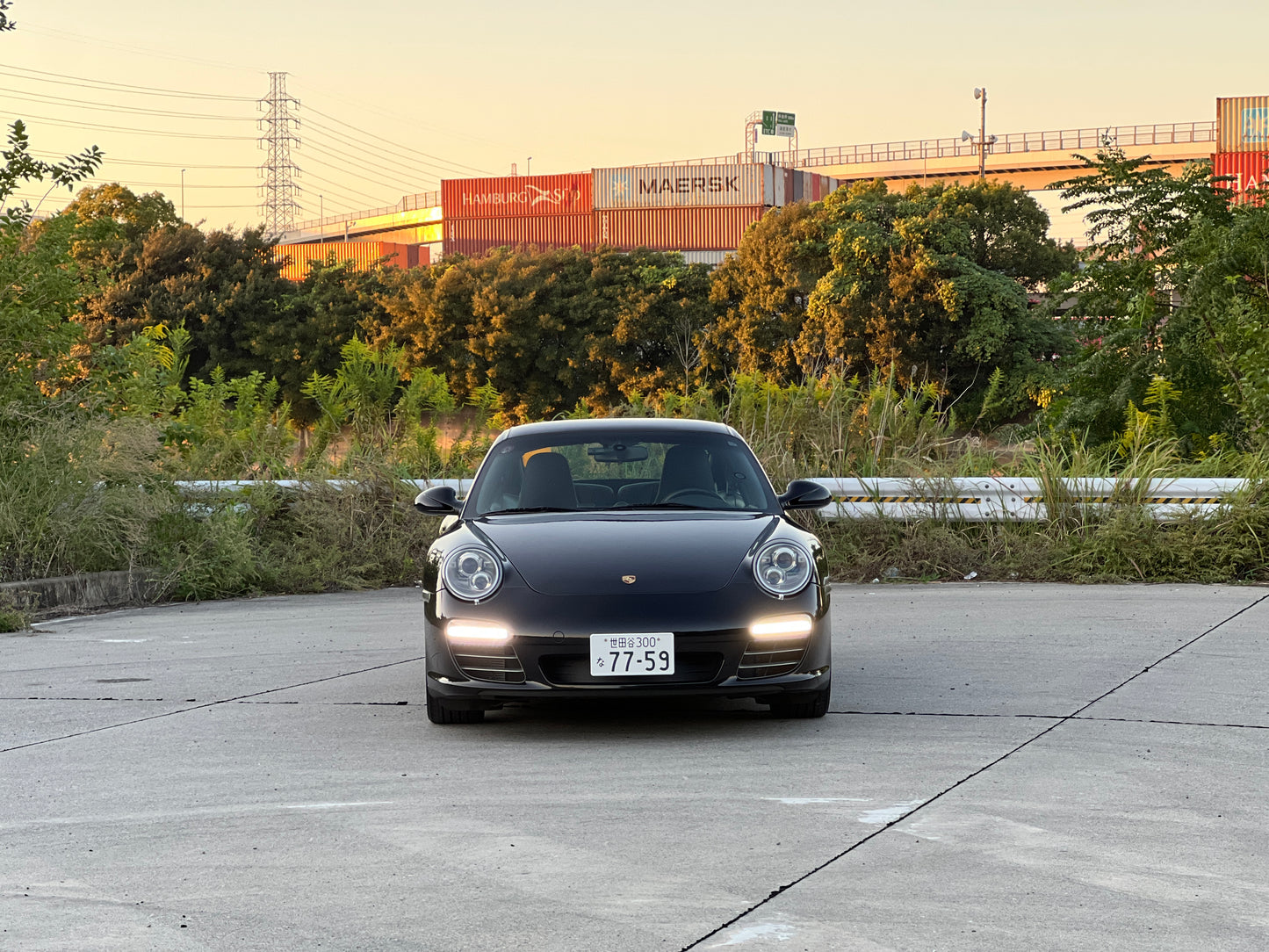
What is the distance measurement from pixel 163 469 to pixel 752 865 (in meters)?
10.1

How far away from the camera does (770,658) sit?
19.8 feet

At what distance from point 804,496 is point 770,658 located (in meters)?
1.21

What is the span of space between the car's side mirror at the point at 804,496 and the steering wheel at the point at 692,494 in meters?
0.32

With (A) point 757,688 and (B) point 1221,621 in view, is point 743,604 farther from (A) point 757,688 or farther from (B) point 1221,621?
(B) point 1221,621

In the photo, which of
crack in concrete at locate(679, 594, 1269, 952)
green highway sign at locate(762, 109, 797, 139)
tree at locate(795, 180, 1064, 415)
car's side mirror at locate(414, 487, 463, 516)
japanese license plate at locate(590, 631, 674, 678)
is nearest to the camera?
crack in concrete at locate(679, 594, 1269, 952)

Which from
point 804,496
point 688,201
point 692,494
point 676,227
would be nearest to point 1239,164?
point 688,201

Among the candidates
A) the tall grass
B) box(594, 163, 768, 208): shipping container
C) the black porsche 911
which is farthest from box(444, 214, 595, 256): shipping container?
the black porsche 911

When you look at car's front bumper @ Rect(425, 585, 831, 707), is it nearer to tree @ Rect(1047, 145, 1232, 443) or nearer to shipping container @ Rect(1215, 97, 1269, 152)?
tree @ Rect(1047, 145, 1232, 443)

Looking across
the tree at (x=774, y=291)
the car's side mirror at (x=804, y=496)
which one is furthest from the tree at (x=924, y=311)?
the car's side mirror at (x=804, y=496)

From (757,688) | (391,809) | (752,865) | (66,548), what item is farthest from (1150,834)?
(66,548)

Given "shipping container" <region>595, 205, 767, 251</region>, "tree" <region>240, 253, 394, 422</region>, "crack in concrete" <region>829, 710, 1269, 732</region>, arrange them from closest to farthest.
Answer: "crack in concrete" <region>829, 710, 1269, 732</region> < "tree" <region>240, 253, 394, 422</region> < "shipping container" <region>595, 205, 767, 251</region>

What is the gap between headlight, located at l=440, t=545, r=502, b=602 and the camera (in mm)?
6145

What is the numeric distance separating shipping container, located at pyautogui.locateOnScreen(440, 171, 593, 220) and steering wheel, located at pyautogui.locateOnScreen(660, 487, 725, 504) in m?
101

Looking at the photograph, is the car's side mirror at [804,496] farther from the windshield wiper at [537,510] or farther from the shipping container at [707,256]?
the shipping container at [707,256]
